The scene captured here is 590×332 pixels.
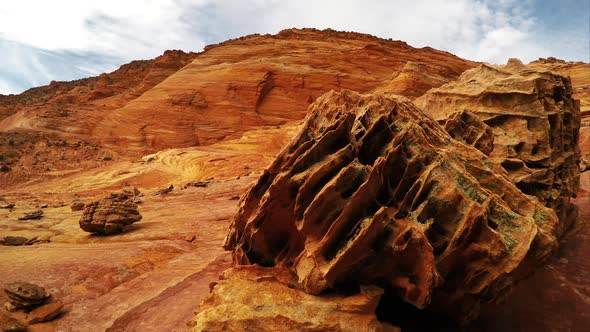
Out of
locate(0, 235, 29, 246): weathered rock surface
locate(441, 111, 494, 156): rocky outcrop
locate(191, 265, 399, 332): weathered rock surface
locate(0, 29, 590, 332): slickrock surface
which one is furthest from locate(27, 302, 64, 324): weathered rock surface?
locate(441, 111, 494, 156): rocky outcrop

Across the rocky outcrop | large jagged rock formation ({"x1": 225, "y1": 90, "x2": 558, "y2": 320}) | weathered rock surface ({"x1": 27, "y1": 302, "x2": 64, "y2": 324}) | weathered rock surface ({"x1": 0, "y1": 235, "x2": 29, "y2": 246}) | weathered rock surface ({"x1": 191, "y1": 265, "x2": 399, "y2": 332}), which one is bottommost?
weathered rock surface ({"x1": 27, "y1": 302, "x2": 64, "y2": 324})

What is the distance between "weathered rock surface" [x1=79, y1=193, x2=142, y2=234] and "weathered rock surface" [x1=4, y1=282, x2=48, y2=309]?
419 centimetres

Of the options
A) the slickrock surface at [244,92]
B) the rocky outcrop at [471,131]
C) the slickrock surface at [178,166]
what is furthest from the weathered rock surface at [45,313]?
the slickrock surface at [244,92]

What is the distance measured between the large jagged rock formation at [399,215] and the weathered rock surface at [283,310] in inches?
11.8

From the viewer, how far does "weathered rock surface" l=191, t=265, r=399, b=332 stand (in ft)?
16.3

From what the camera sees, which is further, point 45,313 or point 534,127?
point 534,127

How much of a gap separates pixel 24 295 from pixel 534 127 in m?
12.5

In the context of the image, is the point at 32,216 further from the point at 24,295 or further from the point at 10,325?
the point at 10,325

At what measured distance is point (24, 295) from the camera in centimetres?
652

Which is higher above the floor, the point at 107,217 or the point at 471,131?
the point at 471,131

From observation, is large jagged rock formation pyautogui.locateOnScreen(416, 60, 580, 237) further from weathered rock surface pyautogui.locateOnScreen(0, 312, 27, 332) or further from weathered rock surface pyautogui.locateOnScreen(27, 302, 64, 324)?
weathered rock surface pyautogui.locateOnScreen(0, 312, 27, 332)

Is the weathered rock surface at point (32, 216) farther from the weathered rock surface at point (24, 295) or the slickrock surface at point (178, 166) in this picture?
the weathered rock surface at point (24, 295)

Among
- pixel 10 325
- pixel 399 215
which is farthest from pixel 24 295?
pixel 399 215

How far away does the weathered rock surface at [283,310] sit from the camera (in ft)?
Result: 16.3
